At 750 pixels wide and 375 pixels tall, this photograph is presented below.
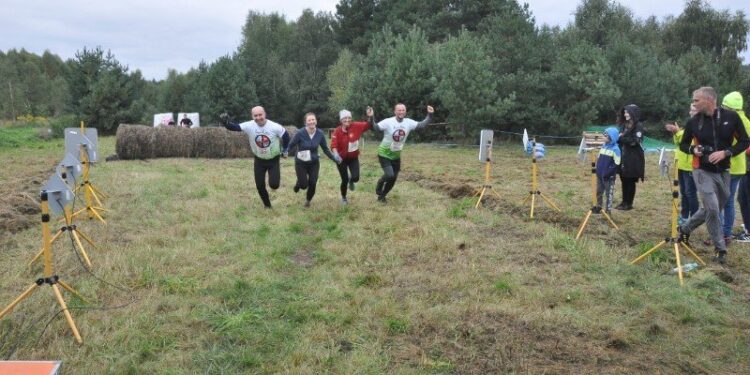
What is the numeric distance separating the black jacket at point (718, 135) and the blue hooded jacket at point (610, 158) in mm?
2235

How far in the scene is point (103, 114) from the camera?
3381cm

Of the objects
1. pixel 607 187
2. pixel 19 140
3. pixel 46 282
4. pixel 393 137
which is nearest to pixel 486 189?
pixel 393 137

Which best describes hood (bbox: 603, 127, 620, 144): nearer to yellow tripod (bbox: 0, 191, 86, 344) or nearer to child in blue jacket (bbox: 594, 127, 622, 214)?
child in blue jacket (bbox: 594, 127, 622, 214)

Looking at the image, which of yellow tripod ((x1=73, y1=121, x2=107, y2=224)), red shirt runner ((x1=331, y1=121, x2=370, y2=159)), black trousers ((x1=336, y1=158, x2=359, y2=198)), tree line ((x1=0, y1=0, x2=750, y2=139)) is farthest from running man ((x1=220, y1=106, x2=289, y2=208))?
tree line ((x1=0, y1=0, x2=750, y2=139))

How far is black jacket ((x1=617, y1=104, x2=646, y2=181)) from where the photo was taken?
820 centimetres

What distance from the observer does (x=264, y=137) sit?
8773 mm

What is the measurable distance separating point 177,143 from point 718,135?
57.1ft

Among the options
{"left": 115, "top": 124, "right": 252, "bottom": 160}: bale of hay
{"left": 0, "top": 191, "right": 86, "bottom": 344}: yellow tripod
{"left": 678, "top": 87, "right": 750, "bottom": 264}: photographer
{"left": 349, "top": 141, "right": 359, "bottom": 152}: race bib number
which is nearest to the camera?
{"left": 0, "top": 191, "right": 86, "bottom": 344}: yellow tripod

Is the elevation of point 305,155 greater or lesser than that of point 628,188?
greater

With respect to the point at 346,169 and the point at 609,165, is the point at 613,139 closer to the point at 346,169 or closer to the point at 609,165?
the point at 609,165

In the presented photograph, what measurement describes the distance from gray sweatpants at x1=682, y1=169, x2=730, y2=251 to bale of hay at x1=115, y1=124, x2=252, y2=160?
16.0 meters

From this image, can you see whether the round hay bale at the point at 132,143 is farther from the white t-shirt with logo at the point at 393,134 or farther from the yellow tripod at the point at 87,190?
the white t-shirt with logo at the point at 393,134

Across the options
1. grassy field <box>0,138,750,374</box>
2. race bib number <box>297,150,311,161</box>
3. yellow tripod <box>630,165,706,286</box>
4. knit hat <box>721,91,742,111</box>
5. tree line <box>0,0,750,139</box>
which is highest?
tree line <box>0,0,750,139</box>

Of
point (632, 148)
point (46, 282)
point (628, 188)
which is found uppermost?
point (632, 148)
